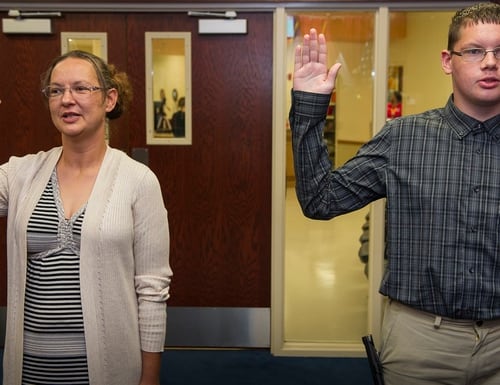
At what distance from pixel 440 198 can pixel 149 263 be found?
0.81 m

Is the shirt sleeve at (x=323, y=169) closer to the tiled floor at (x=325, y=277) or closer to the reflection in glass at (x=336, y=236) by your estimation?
the reflection in glass at (x=336, y=236)

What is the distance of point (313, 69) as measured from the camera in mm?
1488

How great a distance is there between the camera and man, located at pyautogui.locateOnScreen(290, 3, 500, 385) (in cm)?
148

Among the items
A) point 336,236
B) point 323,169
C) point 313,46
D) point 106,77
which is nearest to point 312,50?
point 313,46

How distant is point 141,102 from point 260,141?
76 cm

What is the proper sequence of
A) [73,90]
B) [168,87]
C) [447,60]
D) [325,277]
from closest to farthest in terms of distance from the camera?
[447,60]
[73,90]
[168,87]
[325,277]

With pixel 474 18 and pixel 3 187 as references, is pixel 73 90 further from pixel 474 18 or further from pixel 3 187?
pixel 474 18

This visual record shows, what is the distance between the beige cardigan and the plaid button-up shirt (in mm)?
464

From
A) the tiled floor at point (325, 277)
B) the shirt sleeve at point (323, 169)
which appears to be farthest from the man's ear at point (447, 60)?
the tiled floor at point (325, 277)

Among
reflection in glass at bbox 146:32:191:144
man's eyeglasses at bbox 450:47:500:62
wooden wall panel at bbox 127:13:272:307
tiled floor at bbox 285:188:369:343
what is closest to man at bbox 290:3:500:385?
man's eyeglasses at bbox 450:47:500:62

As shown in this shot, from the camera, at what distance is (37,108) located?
3705mm

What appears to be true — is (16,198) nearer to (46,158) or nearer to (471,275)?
(46,158)

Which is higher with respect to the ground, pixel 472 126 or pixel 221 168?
pixel 472 126

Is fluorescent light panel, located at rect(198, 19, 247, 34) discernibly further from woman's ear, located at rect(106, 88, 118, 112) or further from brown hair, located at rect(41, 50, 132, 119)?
woman's ear, located at rect(106, 88, 118, 112)
